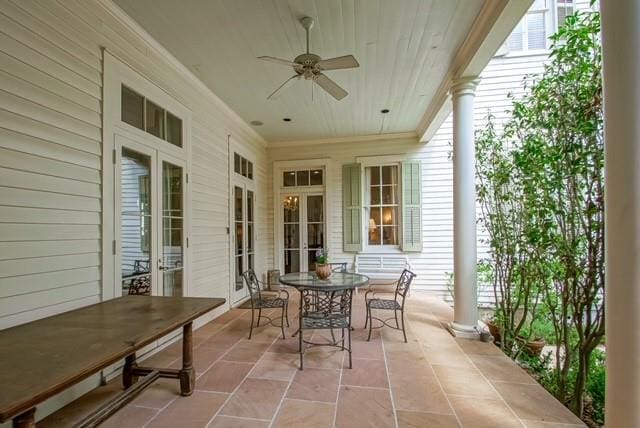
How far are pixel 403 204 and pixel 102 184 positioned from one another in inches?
192

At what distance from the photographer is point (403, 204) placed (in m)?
5.91

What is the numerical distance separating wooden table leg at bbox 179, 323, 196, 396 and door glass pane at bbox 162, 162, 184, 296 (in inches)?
44.1

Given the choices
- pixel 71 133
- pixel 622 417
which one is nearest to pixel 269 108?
pixel 71 133

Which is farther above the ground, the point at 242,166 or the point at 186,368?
the point at 242,166

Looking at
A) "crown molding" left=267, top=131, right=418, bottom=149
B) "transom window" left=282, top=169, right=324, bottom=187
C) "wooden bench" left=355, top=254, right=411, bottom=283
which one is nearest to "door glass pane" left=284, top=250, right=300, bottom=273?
"wooden bench" left=355, top=254, right=411, bottom=283

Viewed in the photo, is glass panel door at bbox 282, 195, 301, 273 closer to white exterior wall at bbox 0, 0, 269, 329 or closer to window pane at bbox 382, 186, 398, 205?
window pane at bbox 382, 186, 398, 205

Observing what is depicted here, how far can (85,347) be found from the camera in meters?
1.50

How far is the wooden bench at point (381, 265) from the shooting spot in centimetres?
569

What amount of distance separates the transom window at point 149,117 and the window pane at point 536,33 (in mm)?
6057

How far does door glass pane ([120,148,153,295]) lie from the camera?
2.69m

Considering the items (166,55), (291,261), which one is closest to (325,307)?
(291,261)

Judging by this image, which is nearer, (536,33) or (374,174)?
(536,33)

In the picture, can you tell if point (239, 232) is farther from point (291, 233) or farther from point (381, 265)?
point (381, 265)

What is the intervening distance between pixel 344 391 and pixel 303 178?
476 cm
